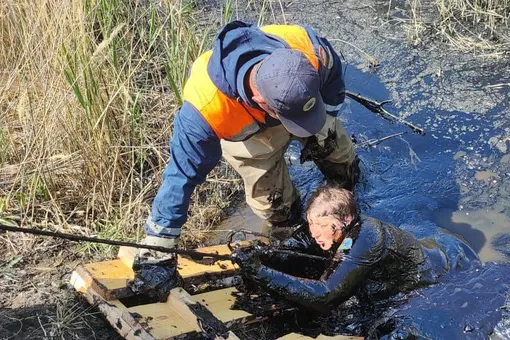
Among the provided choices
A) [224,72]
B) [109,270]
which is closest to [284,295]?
[109,270]

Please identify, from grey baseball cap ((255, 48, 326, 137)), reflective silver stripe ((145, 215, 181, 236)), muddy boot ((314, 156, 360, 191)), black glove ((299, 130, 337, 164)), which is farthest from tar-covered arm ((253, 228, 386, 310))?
muddy boot ((314, 156, 360, 191))

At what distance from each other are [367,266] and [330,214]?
0.32 metres

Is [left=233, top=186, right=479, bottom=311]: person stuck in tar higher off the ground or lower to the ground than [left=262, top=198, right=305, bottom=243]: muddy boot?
higher

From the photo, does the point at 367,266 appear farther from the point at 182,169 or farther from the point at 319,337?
the point at 182,169

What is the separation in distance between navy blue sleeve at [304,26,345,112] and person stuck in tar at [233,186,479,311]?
56cm

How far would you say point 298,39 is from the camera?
126 inches

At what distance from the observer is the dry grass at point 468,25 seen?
555 cm

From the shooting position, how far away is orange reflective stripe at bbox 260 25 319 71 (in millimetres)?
3148

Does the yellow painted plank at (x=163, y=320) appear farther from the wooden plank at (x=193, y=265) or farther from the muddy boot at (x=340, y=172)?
the muddy boot at (x=340, y=172)

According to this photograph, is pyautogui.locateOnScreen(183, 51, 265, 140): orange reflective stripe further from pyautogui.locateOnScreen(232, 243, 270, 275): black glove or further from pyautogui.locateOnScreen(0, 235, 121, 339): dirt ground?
pyautogui.locateOnScreen(0, 235, 121, 339): dirt ground

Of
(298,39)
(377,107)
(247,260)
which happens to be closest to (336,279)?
(247,260)

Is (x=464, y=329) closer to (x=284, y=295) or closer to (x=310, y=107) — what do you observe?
(x=284, y=295)

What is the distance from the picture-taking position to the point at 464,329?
3.35m

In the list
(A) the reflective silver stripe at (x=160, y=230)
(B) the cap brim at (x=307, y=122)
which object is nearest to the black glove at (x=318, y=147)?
(B) the cap brim at (x=307, y=122)
